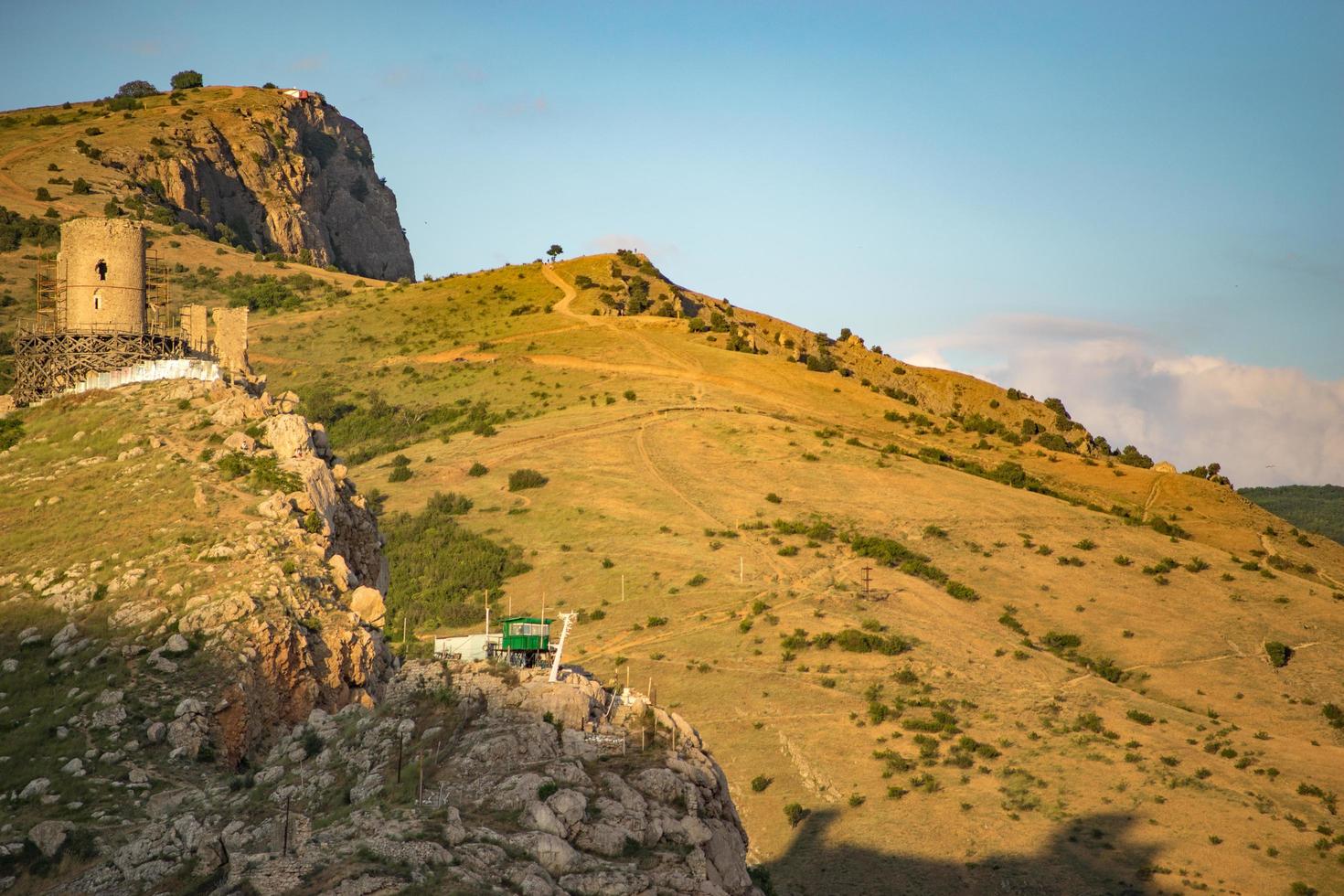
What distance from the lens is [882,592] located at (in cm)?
6266

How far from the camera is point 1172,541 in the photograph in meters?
73.9

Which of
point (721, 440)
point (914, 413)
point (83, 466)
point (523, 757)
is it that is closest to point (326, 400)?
point (721, 440)

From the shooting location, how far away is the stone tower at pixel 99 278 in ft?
124

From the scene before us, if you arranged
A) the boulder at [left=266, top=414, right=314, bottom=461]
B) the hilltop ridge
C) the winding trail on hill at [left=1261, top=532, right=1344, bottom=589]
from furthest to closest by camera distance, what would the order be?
1. the hilltop ridge
2. the winding trail on hill at [left=1261, top=532, right=1344, bottom=589]
3. the boulder at [left=266, top=414, right=314, bottom=461]

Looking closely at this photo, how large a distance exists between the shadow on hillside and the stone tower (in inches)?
966

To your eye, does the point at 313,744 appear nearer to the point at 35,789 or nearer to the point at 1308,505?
the point at 35,789

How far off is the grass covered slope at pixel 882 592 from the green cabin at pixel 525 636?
725 inches

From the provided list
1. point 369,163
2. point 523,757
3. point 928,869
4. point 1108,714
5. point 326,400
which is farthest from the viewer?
point 369,163

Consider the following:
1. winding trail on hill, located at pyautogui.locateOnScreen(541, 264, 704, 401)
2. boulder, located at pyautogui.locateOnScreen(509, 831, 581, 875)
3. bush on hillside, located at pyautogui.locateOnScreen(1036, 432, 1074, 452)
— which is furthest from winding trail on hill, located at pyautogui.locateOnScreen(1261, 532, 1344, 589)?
boulder, located at pyautogui.locateOnScreen(509, 831, 581, 875)

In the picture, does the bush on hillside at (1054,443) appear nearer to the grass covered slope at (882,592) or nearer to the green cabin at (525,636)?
the grass covered slope at (882,592)

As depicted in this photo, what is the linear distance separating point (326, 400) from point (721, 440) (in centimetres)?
2911

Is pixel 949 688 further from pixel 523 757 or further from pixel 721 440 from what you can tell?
pixel 523 757

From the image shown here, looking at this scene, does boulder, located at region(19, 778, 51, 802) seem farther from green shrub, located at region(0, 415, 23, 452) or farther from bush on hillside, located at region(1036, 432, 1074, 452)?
bush on hillside, located at region(1036, 432, 1074, 452)

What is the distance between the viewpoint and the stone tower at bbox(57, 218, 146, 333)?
3784 centimetres
